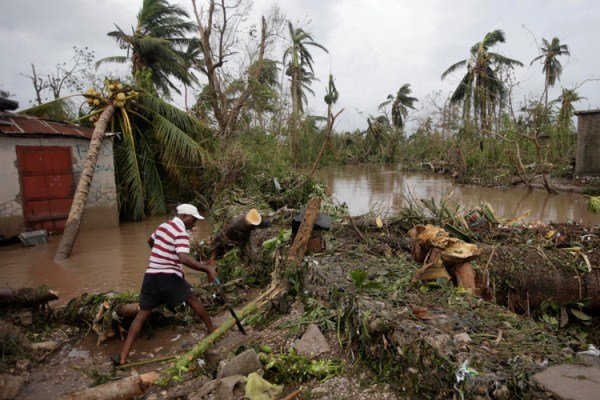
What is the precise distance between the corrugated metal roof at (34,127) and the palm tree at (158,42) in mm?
7088

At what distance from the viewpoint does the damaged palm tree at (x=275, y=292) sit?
357cm

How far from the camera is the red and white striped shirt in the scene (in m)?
4.09

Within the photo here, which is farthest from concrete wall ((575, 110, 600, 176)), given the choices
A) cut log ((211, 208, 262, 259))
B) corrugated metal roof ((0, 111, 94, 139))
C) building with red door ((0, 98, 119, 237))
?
corrugated metal roof ((0, 111, 94, 139))

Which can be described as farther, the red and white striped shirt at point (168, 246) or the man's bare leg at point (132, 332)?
the red and white striped shirt at point (168, 246)

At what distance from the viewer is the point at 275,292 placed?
4.67 metres

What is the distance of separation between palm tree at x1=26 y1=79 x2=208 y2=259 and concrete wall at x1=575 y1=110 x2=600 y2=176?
538 inches

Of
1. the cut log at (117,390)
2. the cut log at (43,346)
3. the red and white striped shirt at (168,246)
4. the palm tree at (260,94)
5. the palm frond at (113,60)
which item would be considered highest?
the palm frond at (113,60)

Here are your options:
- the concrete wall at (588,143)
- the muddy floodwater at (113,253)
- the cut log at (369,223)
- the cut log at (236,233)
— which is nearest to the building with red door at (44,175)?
the muddy floodwater at (113,253)

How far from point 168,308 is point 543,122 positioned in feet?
64.7

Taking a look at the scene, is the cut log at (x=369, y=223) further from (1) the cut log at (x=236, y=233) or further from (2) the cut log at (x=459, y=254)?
(2) the cut log at (x=459, y=254)

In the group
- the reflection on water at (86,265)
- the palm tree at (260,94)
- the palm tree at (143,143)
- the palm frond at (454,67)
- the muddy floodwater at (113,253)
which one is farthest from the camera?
the palm frond at (454,67)

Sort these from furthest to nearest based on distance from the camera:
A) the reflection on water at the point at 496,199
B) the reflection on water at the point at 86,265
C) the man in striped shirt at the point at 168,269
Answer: the reflection on water at the point at 496,199, the reflection on water at the point at 86,265, the man in striped shirt at the point at 168,269

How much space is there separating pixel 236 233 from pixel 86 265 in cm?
318

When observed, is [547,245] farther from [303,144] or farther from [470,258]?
[303,144]
